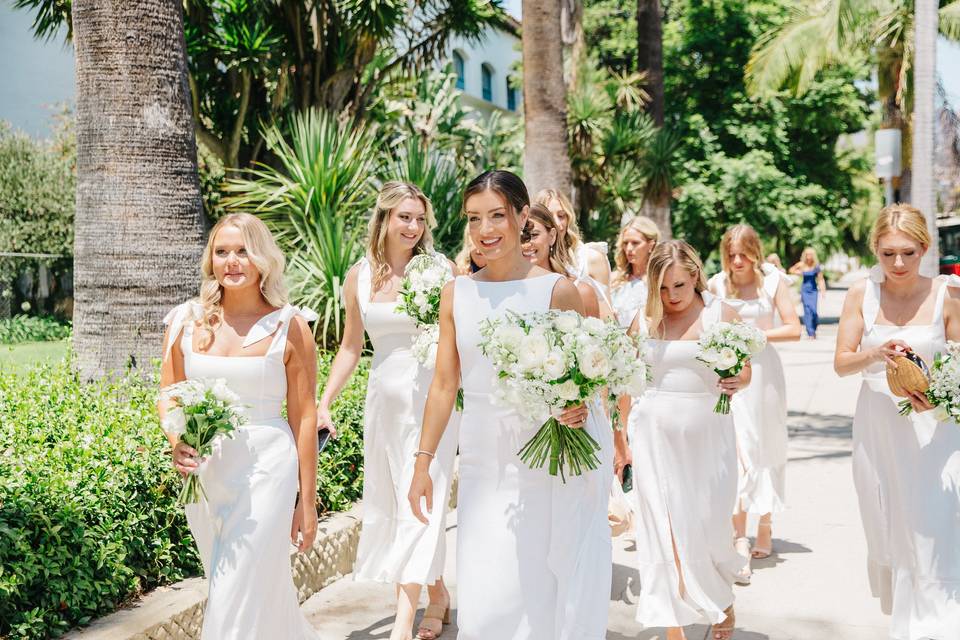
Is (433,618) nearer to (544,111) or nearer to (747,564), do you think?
(747,564)

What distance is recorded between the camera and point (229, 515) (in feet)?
12.0

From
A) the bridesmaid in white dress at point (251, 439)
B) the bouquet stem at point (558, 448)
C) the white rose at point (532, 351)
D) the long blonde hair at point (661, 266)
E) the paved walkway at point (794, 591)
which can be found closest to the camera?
the white rose at point (532, 351)

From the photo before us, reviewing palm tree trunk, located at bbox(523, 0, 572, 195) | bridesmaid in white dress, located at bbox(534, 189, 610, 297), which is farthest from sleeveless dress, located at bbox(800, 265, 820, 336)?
bridesmaid in white dress, located at bbox(534, 189, 610, 297)

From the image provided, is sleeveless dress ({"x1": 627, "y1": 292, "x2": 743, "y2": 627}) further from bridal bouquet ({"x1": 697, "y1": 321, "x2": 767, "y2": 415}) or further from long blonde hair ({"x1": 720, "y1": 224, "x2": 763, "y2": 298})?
long blonde hair ({"x1": 720, "y1": 224, "x2": 763, "y2": 298})

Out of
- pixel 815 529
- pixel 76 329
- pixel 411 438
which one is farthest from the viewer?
pixel 815 529

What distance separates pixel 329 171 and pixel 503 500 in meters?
7.45

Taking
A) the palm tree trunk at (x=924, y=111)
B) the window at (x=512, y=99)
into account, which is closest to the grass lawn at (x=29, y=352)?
the palm tree trunk at (x=924, y=111)

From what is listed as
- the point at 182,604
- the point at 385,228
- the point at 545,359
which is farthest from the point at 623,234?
the point at 182,604

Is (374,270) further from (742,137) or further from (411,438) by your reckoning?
(742,137)

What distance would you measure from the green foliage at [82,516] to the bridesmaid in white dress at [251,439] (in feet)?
1.70

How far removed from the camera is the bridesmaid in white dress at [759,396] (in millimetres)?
6680

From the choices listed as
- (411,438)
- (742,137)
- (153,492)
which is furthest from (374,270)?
(742,137)

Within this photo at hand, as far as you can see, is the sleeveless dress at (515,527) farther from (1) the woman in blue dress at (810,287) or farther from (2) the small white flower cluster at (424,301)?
(1) the woman in blue dress at (810,287)

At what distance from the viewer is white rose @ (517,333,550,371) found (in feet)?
10.8
